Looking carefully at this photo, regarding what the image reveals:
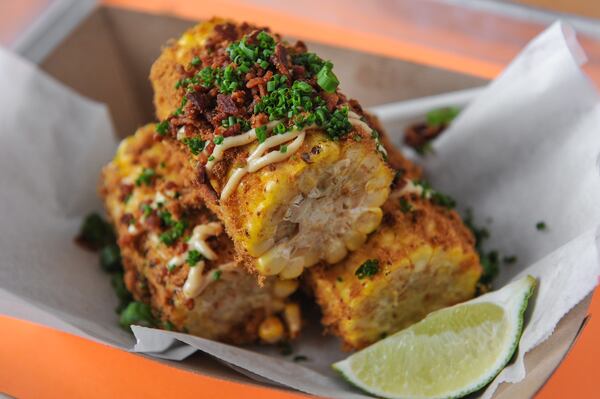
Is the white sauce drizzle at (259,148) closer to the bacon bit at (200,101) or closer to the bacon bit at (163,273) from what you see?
the bacon bit at (200,101)

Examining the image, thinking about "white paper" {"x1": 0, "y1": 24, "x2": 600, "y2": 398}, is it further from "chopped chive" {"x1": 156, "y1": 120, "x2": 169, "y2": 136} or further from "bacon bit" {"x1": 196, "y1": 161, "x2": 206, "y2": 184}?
"chopped chive" {"x1": 156, "y1": 120, "x2": 169, "y2": 136}

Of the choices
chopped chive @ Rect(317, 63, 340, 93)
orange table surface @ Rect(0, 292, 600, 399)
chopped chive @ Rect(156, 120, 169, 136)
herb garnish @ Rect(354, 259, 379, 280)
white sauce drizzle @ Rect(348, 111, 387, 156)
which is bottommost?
orange table surface @ Rect(0, 292, 600, 399)

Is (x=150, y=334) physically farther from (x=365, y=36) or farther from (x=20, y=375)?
(x=365, y=36)

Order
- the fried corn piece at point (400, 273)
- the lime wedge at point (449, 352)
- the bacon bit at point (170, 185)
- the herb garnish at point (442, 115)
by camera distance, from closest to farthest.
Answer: the lime wedge at point (449, 352)
the fried corn piece at point (400, 273)
the bacon bit at point (170, 185)
the herb garnish at point (442, 115)

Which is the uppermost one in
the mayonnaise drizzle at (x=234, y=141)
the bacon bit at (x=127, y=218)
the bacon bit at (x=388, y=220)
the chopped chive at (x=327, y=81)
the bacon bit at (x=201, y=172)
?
the chopped chive at (x=327, y=81)

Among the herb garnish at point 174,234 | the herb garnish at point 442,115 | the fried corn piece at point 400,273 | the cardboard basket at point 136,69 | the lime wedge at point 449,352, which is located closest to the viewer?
the lime wedge at point 449,352

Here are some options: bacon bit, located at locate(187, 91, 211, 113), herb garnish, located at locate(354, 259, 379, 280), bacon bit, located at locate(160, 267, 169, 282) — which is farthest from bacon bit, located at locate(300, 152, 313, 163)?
bacon bit, located at locate(160, 267, 169, 282)

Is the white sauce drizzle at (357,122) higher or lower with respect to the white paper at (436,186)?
higher

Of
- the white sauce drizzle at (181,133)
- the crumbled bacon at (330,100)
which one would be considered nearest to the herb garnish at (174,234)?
the white sauce drizzle at (181,133)

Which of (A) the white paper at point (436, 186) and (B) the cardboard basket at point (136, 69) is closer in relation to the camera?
(A) the white paper at point (436, 186)
